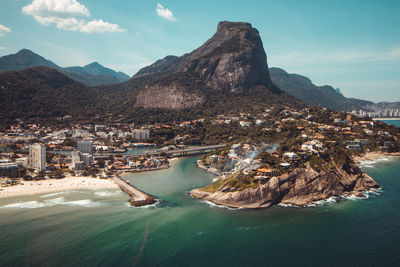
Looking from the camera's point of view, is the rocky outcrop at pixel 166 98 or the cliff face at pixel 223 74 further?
the cliff face at pixel 223 74

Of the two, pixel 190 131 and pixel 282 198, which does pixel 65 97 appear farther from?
pixel 282 198

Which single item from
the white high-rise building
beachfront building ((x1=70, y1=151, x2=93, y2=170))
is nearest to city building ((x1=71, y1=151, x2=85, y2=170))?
beachfront building ((x1=70, y1=151, x2=93, y2=170))

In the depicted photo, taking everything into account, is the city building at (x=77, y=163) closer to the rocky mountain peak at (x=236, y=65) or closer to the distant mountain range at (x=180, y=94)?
the distant mountain range at (x=180, y=94)

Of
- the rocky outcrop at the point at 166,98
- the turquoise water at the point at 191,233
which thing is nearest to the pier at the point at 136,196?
the turquoise water at the point at 191,233

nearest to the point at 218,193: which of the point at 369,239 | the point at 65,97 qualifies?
the point at 369,239

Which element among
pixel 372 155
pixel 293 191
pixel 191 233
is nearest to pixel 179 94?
pixel 372 155

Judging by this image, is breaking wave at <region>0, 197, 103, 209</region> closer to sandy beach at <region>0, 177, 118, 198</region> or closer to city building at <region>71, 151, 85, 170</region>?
sandy beach at <region>0, 177, 118, 198</region>
